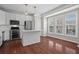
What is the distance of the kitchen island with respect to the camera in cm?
440

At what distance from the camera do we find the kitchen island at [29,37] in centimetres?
440

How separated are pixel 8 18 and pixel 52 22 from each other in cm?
408

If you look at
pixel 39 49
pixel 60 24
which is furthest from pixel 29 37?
pixel 60 24

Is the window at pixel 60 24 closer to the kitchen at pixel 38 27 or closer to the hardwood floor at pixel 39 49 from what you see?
the kitchen at pixel 38 27

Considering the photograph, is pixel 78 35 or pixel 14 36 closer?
pixel 78 35

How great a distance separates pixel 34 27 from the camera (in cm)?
812

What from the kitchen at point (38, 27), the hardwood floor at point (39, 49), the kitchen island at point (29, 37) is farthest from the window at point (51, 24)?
the hardwood floor at point (39, 49)

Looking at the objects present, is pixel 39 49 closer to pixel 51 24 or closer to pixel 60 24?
pixel 60 24

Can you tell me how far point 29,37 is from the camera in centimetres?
468

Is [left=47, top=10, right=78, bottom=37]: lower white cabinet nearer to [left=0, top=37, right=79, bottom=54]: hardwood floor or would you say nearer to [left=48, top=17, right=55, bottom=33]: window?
[left=48, top=17, right=55, bottom=33]: window
